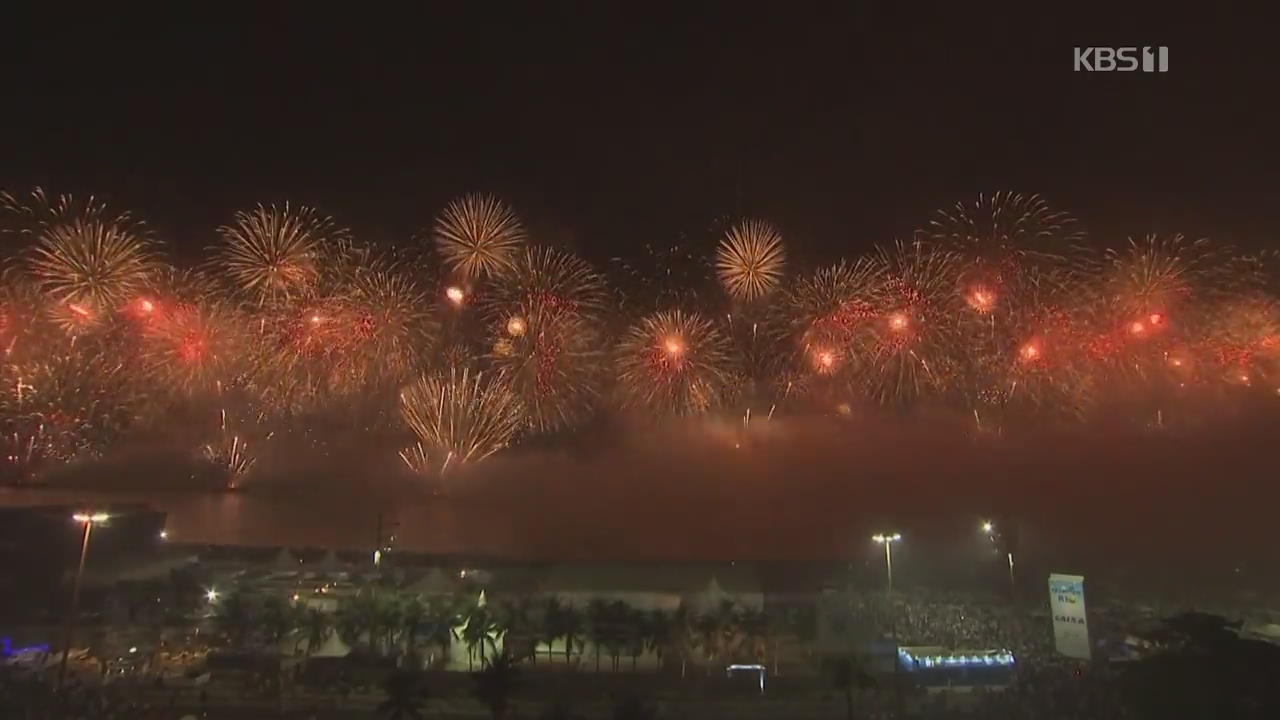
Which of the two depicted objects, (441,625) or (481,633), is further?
(441,625)

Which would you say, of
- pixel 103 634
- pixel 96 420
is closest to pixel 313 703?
pixel 103 634

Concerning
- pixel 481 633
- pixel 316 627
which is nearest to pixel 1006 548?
Answer: pixel 481 633

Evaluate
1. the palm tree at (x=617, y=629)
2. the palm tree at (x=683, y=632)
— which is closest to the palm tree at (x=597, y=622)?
the palm tree at (x=617, y=629)

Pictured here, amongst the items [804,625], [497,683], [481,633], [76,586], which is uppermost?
[76,586]

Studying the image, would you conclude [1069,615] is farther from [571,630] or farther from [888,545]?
[571,630]

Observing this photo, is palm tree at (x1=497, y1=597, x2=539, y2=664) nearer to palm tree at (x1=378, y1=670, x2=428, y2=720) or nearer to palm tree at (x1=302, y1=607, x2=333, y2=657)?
palm tree at (x1=378, y1=670, x2=428, y2=720)

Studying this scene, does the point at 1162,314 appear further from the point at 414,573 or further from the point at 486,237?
the point at 414,573

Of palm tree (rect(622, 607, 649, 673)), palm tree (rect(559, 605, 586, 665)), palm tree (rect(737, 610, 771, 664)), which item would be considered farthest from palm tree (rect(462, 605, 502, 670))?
palm tree (rect(737, 610, 771, 664))
